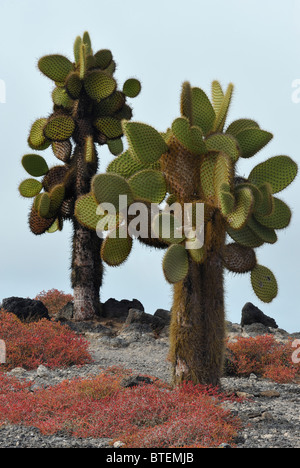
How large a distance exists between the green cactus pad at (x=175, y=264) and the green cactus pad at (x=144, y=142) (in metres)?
1.26

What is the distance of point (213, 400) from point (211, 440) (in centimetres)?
99

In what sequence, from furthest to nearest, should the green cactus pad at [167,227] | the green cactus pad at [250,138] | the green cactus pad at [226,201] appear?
the green cactus pad at [250,138], the green cactus pad at [167,227], the green cactus pad at [226,201]

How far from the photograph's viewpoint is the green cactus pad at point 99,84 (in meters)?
14.7

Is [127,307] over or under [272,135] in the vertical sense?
under

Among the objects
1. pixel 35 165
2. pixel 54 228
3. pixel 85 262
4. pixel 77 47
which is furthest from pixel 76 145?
pixel 85 262

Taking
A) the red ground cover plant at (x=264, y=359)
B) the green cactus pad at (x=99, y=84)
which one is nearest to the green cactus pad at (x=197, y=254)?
the red ground cover plant at (x=264, y=359)

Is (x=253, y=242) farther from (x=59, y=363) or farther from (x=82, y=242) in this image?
(x=82, y=242)

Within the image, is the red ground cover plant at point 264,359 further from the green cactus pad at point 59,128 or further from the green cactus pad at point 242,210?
the green cactus pad at point 59,128

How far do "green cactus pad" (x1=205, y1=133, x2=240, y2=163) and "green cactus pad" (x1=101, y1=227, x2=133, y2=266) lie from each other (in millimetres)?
1659

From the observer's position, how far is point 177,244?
7387 millimetres

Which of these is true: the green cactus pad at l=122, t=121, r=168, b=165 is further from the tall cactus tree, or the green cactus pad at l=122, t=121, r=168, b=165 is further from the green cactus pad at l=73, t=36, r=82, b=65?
the green cactus pad at l=73, t=36, r=82, b=65

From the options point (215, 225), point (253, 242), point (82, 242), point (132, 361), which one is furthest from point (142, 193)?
point (82, 242)

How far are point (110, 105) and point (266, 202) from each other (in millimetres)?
8430

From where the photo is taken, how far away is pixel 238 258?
838 cm
